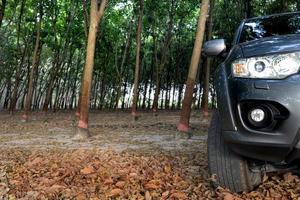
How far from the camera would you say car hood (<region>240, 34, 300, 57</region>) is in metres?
3.27

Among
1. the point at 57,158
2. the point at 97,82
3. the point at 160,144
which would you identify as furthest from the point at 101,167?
the point at 97,82

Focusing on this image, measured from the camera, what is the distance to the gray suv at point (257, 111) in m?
3.10

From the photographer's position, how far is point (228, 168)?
3.74m

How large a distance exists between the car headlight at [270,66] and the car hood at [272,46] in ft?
0.14

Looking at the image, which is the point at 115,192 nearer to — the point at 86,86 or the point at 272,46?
the point at 272,46

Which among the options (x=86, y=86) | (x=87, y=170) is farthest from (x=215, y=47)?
(x=86, y=86)

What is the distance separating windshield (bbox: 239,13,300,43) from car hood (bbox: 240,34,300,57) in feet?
2.57

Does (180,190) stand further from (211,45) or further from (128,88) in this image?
(128,88)

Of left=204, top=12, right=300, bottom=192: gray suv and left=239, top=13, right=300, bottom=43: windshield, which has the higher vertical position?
left=239, top=13, right=300, bottom=43: windshield

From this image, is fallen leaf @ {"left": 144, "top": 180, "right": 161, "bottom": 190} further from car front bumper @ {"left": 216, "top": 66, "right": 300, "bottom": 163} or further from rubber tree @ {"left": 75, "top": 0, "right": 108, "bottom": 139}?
rubber tree @ {"left": 75, "top": 0, "right": 108, "bottom": 139}

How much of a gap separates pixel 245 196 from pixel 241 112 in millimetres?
953

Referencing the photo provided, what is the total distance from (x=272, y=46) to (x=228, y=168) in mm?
1133

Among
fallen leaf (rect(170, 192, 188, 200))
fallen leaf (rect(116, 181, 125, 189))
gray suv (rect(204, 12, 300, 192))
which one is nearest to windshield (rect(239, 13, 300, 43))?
gray suv (rect(204, 12, 300, 192))

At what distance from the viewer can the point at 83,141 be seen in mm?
8703
